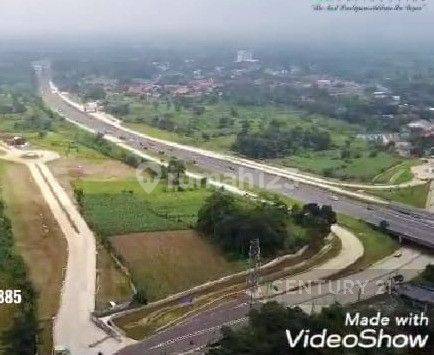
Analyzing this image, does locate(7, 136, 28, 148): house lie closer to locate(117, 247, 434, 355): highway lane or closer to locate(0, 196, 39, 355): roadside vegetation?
locate(0, 196, 39, 355): roadside vegetation

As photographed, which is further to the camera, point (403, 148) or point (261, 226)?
point (403, 148)

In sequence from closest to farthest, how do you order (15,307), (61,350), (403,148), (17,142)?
(61,350)
(15,307)
(17,142)
(403,148)

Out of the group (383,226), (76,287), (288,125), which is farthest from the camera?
(288,125)

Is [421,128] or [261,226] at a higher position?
[261,226]

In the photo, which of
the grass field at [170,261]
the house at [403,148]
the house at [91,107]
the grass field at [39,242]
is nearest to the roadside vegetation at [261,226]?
the grass field at [170,261]

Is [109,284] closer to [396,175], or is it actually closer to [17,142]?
[396,175]

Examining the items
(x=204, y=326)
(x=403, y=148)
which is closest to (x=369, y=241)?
(x=204, y=326)
